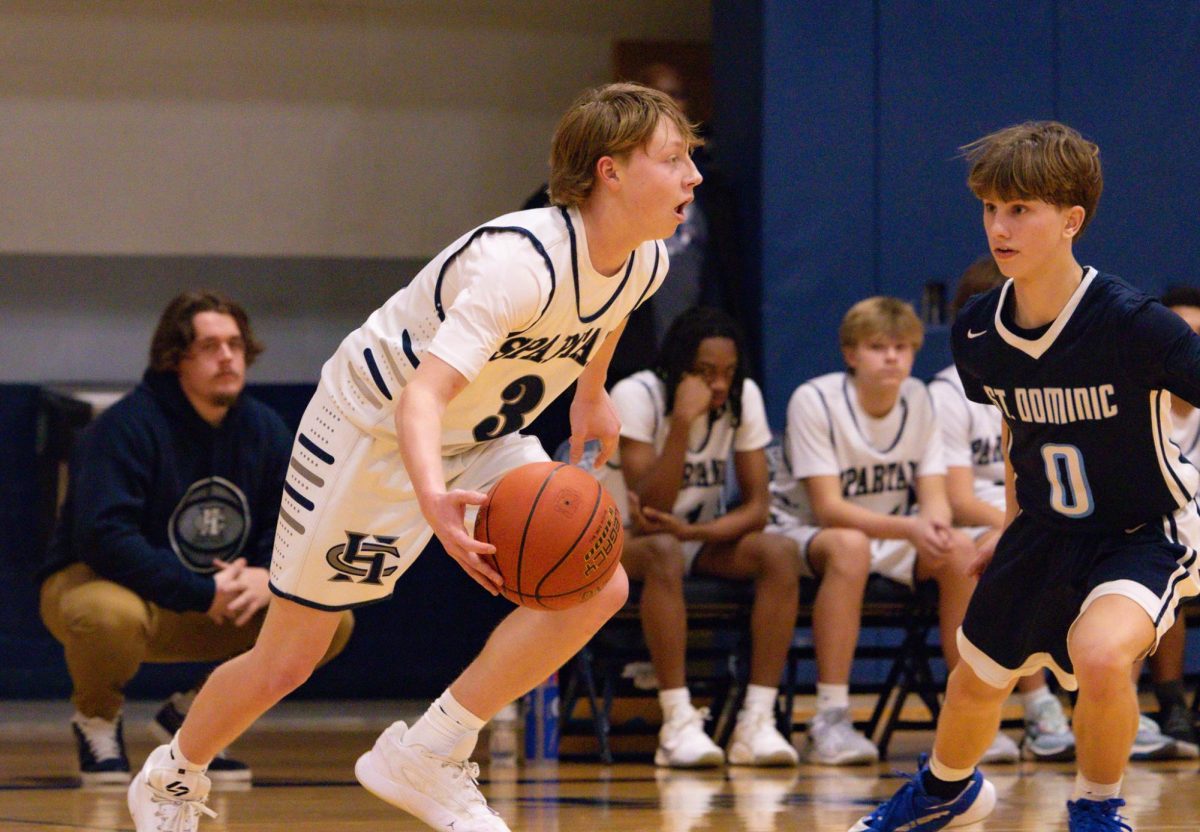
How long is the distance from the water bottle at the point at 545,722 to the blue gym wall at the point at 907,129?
→ 1.72 m

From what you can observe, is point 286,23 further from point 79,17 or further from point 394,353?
point 394,353

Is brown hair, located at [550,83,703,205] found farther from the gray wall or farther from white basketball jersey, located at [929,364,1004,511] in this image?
the gray wall

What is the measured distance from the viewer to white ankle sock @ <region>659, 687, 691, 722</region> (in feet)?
16.3

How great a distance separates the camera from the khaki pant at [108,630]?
4656 millimetres

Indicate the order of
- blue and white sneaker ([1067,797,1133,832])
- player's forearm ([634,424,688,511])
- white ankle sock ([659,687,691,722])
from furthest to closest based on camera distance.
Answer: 1. player's forearm ([634,424,688,511])
2. white ankle sock ([659,687,691,722])
3. blue and white sneaker ([1067,797,1133,832])

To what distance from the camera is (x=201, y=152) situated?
7328 mm

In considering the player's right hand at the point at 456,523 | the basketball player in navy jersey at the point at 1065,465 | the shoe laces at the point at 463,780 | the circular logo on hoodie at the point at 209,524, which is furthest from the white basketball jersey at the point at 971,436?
the player's right hand at the point at 456,523

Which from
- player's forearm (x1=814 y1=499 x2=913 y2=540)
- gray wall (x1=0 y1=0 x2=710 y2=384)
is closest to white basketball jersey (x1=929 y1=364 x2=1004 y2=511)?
player's forearm (x1=814 y1=499 x2=913 y2=540)

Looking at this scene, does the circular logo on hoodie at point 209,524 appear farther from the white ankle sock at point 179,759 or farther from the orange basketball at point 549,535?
the orange basketball at point 549,535

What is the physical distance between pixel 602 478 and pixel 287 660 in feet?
7.88

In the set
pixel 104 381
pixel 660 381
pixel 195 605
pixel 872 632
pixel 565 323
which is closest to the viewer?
pixel 565 323

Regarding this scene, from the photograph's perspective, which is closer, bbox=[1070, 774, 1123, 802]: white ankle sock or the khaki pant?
bbox=[1070, 774, 1123, 802]: white ankle sock

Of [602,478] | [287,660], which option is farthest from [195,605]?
[287,660]

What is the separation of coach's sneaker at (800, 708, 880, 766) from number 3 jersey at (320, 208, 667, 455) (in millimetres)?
2241
